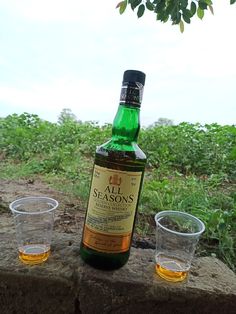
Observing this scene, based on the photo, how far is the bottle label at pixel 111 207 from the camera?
1.91 feet

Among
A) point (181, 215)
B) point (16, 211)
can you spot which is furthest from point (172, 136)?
point (16, 211)

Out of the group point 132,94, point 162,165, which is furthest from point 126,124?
point 162,165

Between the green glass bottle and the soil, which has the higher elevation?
the green glass bottle

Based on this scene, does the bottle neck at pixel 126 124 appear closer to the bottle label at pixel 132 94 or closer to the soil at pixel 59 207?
the bottle label at pixel 132 94

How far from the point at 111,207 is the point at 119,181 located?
5 cm

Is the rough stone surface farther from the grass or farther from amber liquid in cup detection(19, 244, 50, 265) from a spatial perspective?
the grass

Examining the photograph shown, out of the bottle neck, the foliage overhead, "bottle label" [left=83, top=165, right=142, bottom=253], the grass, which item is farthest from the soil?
the foliage overhead

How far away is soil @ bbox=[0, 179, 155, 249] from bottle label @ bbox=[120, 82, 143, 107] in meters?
0.47

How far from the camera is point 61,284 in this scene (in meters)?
0.63

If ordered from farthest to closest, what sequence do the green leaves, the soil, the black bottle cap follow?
the green leaves
the soil
the black bottle cap

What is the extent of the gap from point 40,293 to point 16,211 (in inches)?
7.2

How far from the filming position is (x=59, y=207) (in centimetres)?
116

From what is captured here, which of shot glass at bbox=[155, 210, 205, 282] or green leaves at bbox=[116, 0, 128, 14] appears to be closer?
shot glass at bbox=[155, 210, 205, 282]

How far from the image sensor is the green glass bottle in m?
0.57
